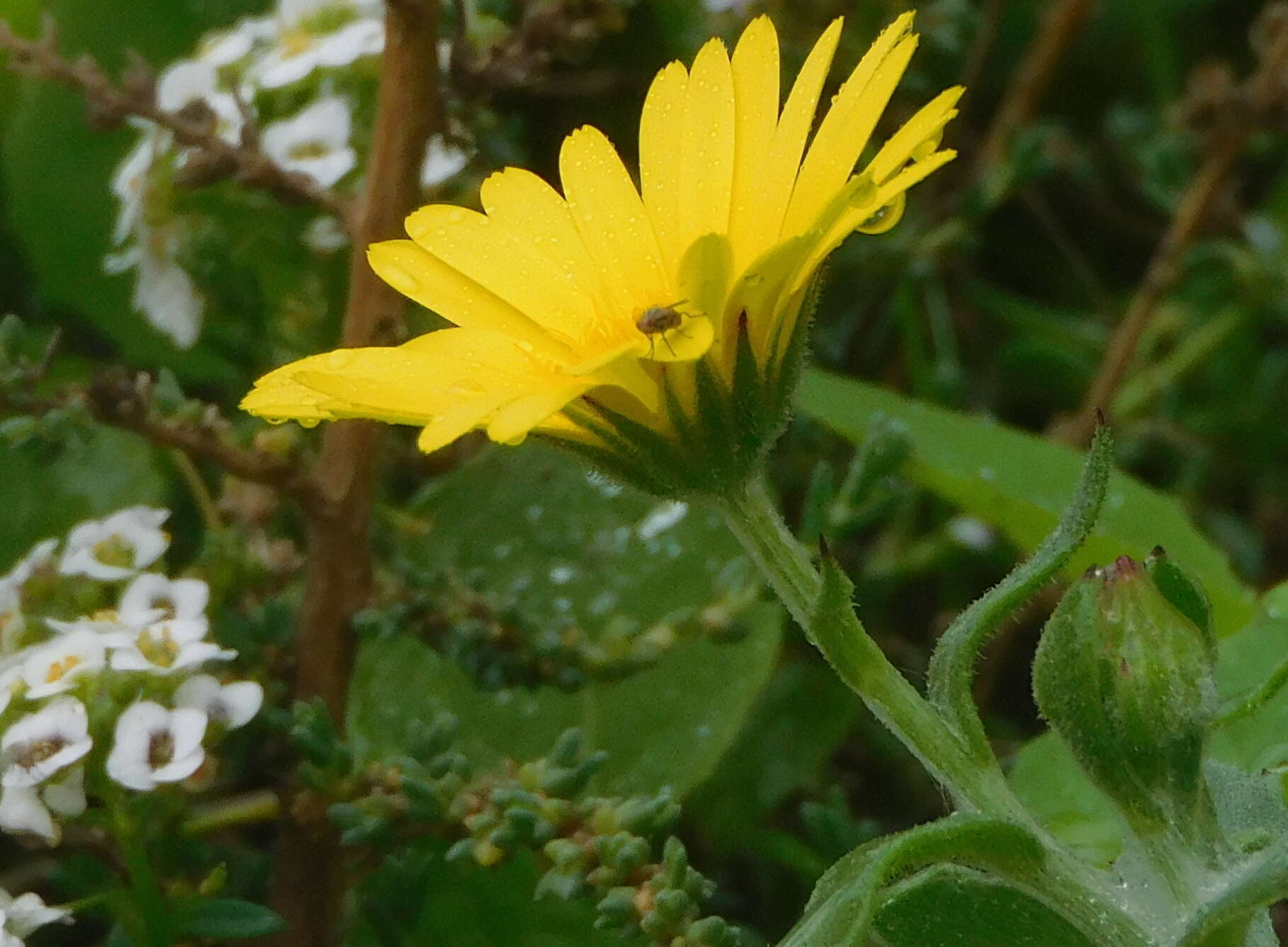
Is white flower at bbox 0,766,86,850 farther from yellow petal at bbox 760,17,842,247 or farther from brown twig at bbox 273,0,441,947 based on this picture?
yellow petal at bbox 760,17,842,247

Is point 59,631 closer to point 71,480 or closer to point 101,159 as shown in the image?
point 71,480

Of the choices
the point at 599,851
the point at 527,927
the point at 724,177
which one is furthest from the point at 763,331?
the point at 527,927

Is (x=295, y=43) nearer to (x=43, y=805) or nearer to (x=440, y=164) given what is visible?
(x=440, y=164)

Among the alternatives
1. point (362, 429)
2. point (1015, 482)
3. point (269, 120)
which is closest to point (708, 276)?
point (362, 429)

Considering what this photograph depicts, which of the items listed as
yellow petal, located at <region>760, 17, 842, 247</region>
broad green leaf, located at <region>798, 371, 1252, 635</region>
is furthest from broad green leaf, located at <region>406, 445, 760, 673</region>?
yellow petal, located at <region>760, 17, 842, 247</region>

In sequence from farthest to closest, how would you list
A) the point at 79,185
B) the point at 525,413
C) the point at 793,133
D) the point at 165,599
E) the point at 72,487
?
1. the point at 79,185
2. the point at 72,487
3. the point at 165,599
4. the point at 793,133
5. the point at 525,413

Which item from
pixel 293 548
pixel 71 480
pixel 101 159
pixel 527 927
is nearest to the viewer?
pixel 527 927
